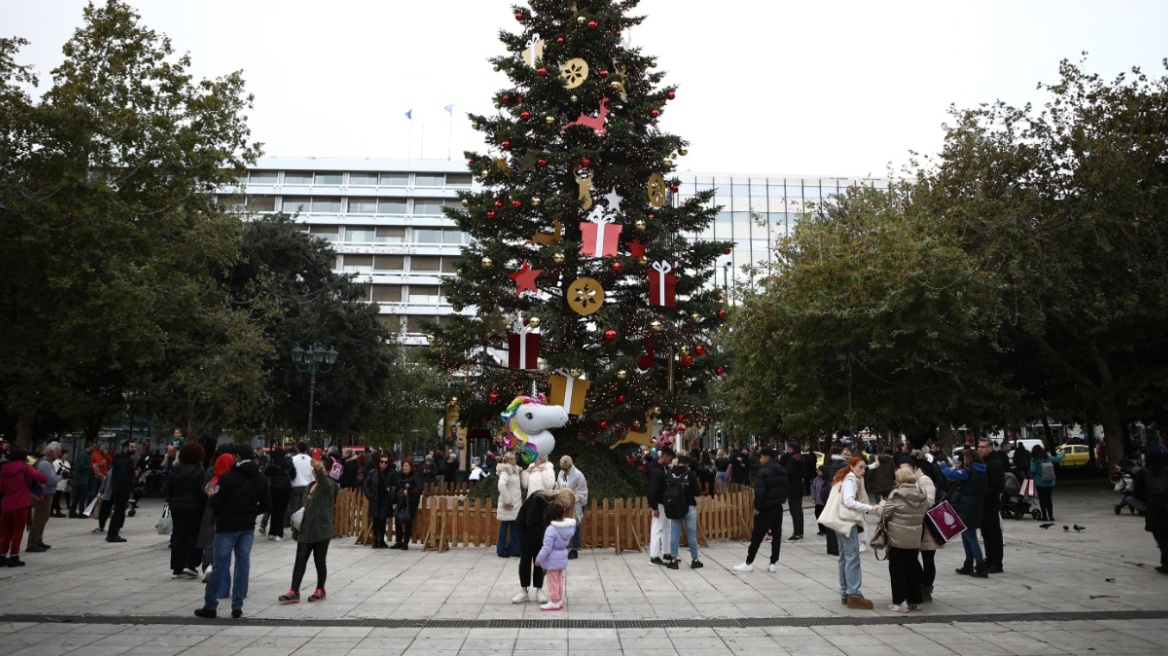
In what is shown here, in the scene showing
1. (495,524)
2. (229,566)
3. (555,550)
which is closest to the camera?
(229,566)

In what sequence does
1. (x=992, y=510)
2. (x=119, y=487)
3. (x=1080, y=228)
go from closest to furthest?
(x=992, y=510)
(x=119, y=487)
(x=1080, y=228)

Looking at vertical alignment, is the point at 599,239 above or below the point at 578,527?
above

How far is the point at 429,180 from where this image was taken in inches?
3063

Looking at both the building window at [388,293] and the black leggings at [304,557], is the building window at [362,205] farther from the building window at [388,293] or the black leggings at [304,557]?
the black leggings at [304,557]

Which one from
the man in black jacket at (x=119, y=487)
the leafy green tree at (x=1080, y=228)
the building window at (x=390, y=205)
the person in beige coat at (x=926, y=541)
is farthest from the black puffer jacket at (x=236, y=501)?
the building window at (x=390, y=205)

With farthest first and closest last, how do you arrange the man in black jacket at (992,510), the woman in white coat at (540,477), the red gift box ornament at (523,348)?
the red gift box ornament at (523,348)
the woman in white coat at (540,477)
the man in black jacket at (992,510)

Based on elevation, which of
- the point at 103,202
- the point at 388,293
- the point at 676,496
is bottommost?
the point at 676,496

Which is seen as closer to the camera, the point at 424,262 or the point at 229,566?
the point at 229,566

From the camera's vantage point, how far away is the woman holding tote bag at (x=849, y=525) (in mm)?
9195

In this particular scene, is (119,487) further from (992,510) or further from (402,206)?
(402,206)

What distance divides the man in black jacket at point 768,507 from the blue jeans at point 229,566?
6553 millimetres

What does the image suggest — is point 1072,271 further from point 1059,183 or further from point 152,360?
point 152,360

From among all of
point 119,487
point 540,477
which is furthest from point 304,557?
point 119,487

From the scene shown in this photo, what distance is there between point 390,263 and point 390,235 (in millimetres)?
2787
